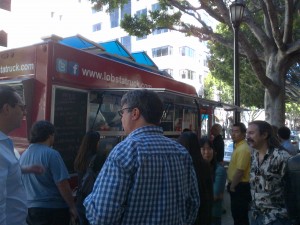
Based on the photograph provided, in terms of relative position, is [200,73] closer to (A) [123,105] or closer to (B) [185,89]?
(B) [185,89]

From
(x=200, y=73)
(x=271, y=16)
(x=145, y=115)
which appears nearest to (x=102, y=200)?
(x=145, y=115)

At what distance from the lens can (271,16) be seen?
8875 mm

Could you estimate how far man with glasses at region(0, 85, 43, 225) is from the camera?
204cm

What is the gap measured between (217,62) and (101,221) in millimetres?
20162

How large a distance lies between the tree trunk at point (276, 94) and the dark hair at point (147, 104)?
802 centimetres

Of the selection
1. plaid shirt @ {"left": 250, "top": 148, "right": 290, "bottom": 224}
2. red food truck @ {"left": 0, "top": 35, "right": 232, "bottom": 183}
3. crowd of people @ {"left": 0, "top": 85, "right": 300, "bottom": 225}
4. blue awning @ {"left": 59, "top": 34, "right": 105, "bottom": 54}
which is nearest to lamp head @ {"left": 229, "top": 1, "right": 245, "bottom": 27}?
red food truck @ {"left": 0, "top": 35, "right": 232, "bottom": 183}

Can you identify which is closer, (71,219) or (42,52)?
(71,219)

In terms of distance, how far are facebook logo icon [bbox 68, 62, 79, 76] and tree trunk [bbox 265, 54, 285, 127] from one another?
242 inches

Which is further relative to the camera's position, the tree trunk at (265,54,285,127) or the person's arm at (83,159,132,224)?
the tree trunk at (265,54,285,127)

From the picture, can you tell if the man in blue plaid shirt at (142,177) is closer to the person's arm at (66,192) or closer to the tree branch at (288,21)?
the person's arm at (66,192)

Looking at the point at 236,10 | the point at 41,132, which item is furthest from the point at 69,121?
the point at 236,10

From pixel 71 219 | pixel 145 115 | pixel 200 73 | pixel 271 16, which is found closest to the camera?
pixel 145 115

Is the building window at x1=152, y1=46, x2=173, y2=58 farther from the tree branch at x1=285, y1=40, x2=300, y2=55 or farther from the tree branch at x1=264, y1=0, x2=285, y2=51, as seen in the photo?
the tree branch at x1=285, y1=40, x2=300, y2=55

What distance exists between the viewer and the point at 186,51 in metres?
42.6
